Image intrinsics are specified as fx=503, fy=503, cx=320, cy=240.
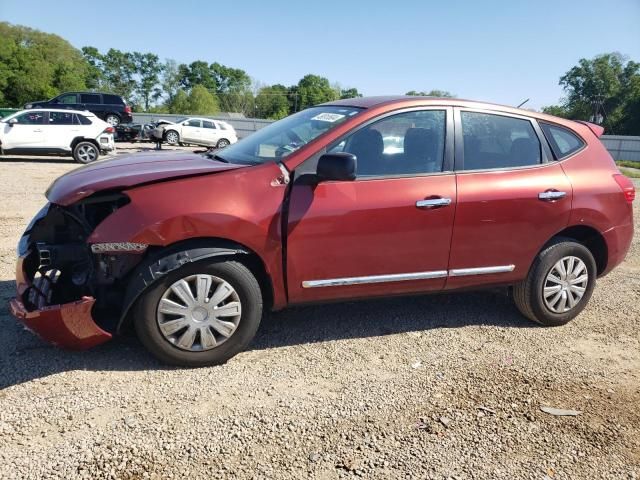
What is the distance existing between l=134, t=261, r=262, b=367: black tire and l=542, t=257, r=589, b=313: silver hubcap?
242 cm

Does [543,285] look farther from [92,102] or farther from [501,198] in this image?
[92,102]

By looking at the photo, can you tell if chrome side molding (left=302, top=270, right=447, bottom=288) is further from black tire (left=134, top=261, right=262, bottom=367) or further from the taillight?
the taillight

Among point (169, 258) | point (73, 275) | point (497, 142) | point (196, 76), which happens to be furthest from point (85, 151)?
point (196, 76)

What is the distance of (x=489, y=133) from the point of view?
3912 millimetres

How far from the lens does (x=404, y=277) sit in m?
3.62

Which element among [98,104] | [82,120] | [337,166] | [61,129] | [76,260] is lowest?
[76,260]

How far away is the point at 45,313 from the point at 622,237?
443cm

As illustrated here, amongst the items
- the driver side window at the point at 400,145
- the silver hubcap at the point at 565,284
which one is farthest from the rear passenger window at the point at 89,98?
the silver hubcap at the point at 565,284

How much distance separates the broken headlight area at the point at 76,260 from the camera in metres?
3.05

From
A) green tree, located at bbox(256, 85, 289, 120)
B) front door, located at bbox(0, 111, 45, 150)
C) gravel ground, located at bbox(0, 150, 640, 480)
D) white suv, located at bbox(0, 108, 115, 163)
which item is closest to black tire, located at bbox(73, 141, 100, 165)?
white suv, located at bbox(0, 108, 115, 163)

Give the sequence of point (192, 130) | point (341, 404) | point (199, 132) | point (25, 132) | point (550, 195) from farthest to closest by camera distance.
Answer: point (199, 132) < point (192, 130) < point (25, 132) < point (550, 195) < point (341, 404)

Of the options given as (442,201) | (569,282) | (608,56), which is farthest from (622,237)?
(608,56)

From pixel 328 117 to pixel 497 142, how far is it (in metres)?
1.34

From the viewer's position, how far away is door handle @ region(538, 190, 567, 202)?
151 inches
